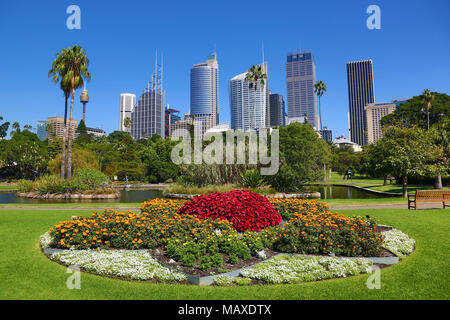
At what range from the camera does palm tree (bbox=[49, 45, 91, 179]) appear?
27.4m

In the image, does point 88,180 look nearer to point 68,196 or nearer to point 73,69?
point 68,196

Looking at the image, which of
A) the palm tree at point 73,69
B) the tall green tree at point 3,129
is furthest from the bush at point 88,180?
the tall green tree at point 3,129

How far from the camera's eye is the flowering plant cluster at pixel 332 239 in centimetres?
645

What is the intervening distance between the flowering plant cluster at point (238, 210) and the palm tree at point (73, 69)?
22769 millimetres

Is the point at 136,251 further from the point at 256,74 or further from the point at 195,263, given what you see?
the point at 256,74

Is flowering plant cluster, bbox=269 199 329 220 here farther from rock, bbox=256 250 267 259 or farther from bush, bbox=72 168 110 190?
bush, bbox=72 168 110 190

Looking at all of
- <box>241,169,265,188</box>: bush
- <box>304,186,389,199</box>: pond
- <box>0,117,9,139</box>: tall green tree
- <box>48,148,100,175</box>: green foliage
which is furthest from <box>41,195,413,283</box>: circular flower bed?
<box>0,117,9,139</box>: tall green tree

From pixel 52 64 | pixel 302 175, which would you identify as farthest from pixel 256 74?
pixel 52 64

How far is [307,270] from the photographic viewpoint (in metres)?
5.51

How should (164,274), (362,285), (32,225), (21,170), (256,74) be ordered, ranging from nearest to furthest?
(362,285) < (164,274) < (32,225) < (256,74) < (21,170)

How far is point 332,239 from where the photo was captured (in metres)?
6.71

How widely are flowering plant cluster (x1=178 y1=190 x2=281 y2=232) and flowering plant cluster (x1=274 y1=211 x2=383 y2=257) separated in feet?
4.66

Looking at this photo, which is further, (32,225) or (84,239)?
(32,225)
